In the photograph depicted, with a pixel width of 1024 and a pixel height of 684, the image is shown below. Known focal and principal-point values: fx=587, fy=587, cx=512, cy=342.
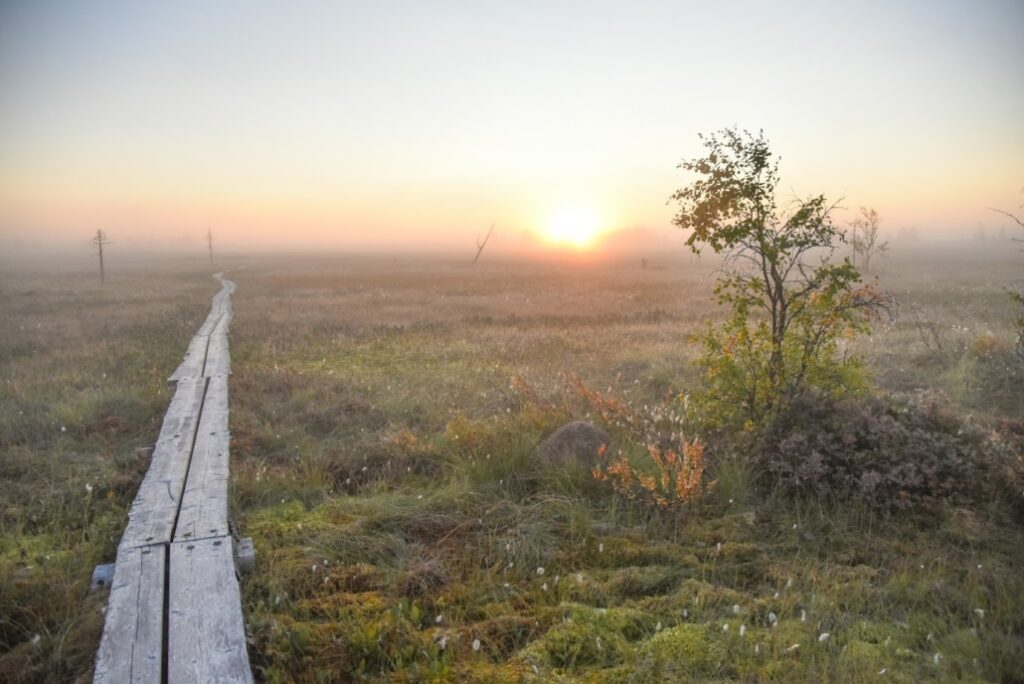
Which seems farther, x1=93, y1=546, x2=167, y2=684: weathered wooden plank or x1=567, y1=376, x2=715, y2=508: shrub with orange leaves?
x1=567, y1=376, x2=715, y2=508: shrub with orange leaves

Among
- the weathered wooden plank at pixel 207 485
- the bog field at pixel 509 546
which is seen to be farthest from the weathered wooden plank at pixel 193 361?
the weathered wooden plank at pixel 207 485

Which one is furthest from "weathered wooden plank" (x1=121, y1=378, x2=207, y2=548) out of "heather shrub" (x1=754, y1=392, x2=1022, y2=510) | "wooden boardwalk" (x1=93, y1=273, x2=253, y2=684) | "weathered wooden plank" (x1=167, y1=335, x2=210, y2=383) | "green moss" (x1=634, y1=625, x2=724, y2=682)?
"heather shrub" (x1=754, y1=392, x2=1022, y2=510)

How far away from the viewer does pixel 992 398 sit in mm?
10172

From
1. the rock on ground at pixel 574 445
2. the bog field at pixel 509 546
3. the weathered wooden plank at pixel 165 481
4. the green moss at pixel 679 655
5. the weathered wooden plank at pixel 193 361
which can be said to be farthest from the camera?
the weathered wooden plank at pixel 193 361

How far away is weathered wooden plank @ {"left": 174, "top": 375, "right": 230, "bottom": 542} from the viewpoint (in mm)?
5375

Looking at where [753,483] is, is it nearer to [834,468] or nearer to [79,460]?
[834,468]

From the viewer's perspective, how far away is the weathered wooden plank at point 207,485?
5375 millimetres

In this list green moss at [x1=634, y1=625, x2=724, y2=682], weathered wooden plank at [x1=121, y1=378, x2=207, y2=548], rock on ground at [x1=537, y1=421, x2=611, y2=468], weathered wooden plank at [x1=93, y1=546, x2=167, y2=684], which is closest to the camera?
weathered wooden plank at [x1=93, y1=546, x2=167, y2=684]

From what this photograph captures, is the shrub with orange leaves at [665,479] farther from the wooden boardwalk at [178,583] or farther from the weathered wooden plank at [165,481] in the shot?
the weathered wooden plank at [165,481]

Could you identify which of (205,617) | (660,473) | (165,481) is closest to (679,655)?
(660,473)

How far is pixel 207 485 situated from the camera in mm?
6371

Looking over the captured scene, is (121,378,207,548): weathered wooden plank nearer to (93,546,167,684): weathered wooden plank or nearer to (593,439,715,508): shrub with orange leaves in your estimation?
(93,546,167,684): weathered wooden plank

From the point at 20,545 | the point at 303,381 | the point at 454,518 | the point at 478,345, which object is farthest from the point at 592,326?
the point at 20,545

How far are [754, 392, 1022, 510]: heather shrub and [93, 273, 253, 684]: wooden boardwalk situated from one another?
17.2ft
